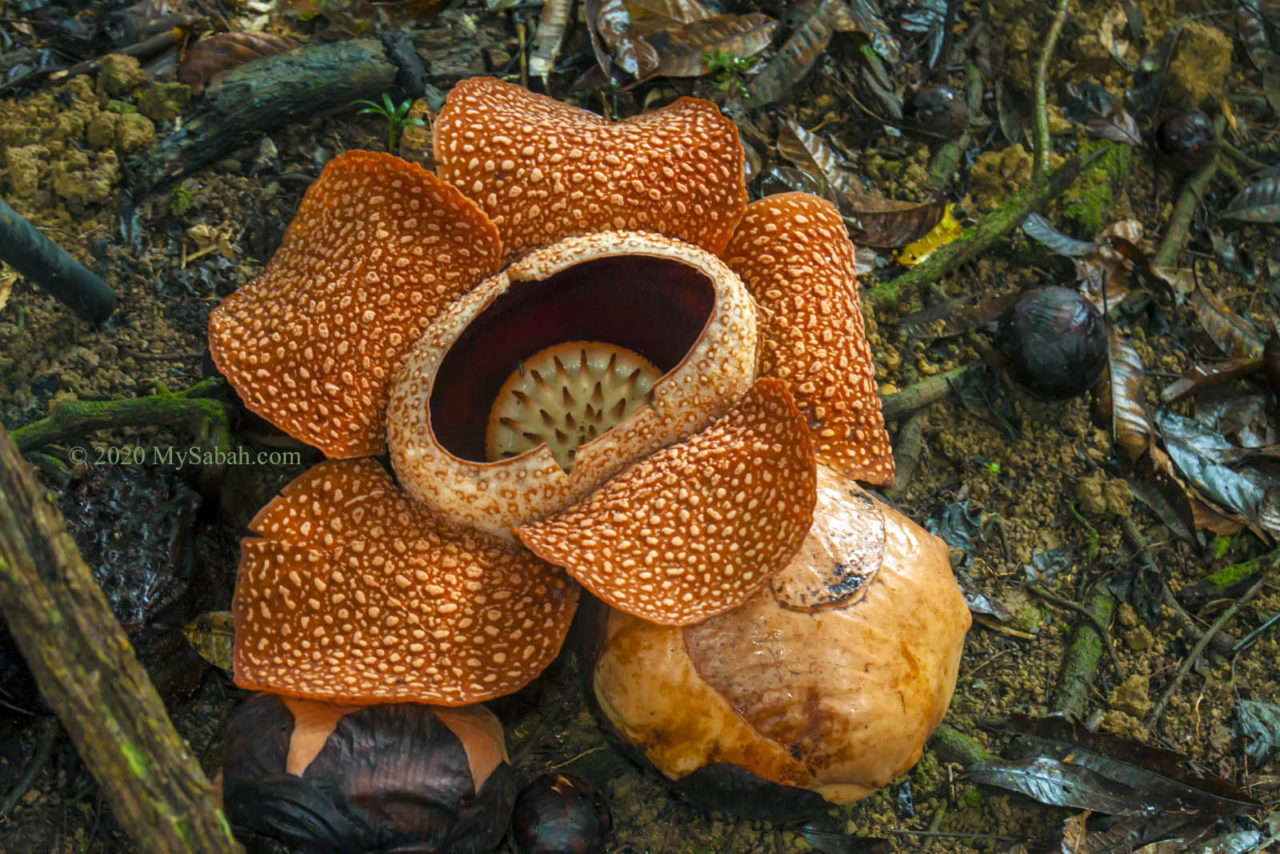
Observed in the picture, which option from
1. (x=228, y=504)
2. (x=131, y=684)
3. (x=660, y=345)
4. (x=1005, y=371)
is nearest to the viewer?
(x=131, y=684)

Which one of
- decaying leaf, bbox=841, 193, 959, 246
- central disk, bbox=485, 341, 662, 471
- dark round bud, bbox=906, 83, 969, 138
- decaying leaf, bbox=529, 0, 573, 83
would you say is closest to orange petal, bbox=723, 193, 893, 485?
central disk, bbox=485, 341, 662, 471

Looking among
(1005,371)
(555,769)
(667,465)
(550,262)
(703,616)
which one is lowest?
(555,769)

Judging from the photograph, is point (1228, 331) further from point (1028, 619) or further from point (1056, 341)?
point (1028, 619)

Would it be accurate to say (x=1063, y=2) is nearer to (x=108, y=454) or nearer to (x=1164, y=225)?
(x=1164, y=225)

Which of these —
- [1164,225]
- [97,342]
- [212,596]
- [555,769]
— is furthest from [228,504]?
[1164,225]

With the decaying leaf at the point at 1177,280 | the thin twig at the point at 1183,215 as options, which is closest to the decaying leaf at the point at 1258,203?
the thin twig at the point at 1183,215

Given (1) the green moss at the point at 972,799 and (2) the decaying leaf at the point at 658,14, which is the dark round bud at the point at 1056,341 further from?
(2) the decaying leaf at the point at 658,14
